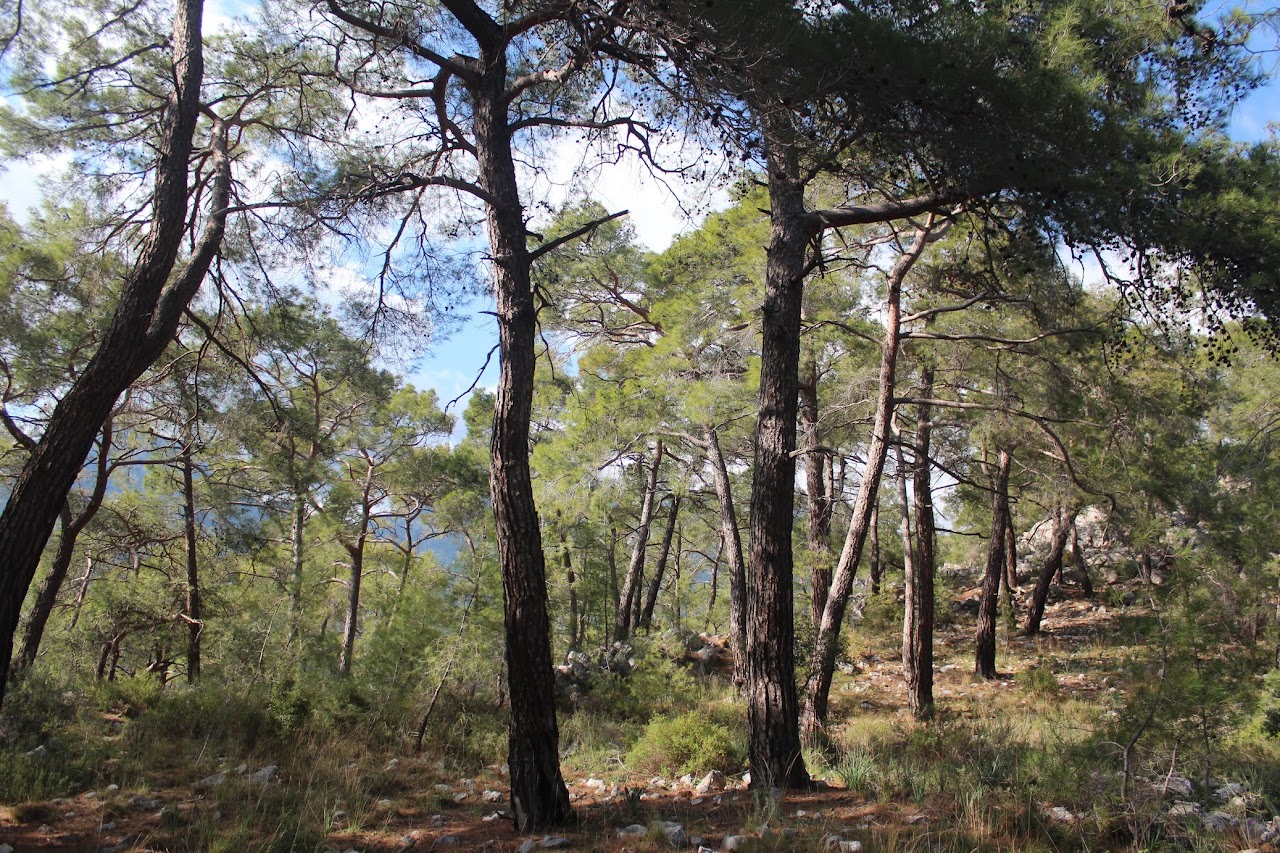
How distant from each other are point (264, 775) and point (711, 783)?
3.42 metres

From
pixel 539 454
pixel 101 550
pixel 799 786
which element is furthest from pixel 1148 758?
pixel 101 550

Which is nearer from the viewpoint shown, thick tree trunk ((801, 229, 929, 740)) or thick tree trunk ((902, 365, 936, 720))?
thick tree trunk ((801, 229, 929, 740))

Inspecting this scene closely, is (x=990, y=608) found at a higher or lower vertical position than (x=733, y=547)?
lower

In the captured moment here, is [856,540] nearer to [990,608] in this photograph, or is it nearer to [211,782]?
[211,782]

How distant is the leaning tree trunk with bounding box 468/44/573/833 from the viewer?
13.8 ft

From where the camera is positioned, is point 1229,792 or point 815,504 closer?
point 1229,792

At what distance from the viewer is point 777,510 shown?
5480 mm

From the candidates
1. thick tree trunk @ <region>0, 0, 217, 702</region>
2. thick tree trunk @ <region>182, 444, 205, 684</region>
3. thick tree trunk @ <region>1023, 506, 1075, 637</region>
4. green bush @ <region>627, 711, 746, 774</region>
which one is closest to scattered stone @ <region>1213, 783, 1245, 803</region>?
green bush @ <region>627, 711, 746, 774</region>

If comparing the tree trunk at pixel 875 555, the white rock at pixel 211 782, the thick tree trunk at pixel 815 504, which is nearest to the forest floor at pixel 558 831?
the white rock at pixel 211 782

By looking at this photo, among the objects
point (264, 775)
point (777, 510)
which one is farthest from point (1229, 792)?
point (264, 775)

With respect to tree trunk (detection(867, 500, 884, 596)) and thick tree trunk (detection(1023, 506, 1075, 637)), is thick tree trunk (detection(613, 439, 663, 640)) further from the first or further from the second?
thick tree trunk (detection(1023, 506, 1075, 637))

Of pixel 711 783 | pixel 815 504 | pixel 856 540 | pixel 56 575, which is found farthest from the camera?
pixel 815 504

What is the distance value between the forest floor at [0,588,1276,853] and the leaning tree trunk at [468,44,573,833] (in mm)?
349

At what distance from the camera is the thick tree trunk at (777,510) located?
5.14m
